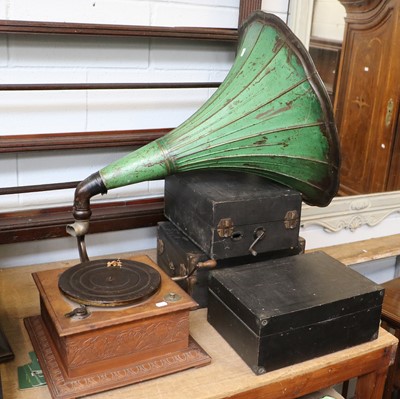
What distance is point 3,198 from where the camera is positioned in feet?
5.01

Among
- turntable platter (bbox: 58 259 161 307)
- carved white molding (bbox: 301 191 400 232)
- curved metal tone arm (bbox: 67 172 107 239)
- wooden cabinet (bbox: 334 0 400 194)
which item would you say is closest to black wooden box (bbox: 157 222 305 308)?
turntable platter (bbox: 58 259 161 307)

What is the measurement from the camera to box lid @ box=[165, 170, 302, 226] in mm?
1319

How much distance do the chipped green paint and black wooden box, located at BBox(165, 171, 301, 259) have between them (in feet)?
0.21

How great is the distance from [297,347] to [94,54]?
92cm

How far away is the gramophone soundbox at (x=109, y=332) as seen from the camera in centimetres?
106

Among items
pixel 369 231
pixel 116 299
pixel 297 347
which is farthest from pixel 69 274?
pixel 369 231

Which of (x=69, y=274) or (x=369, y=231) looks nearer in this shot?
(x=69, y=274)

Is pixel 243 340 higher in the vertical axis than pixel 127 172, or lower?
lower

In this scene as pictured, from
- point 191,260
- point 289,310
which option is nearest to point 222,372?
point 289,310

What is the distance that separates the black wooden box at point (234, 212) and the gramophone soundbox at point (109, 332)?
0.61 ft

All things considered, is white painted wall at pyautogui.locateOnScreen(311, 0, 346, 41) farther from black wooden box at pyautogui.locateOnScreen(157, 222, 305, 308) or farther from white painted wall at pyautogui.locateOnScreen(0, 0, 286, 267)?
black wooden box at pyautogui.locateOnScreen(157, 222, 305, 308)

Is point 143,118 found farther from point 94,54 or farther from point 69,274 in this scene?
point 69,274

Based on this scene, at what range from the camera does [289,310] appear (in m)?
1.17

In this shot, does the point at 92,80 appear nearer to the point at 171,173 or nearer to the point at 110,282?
the point at 171,173
